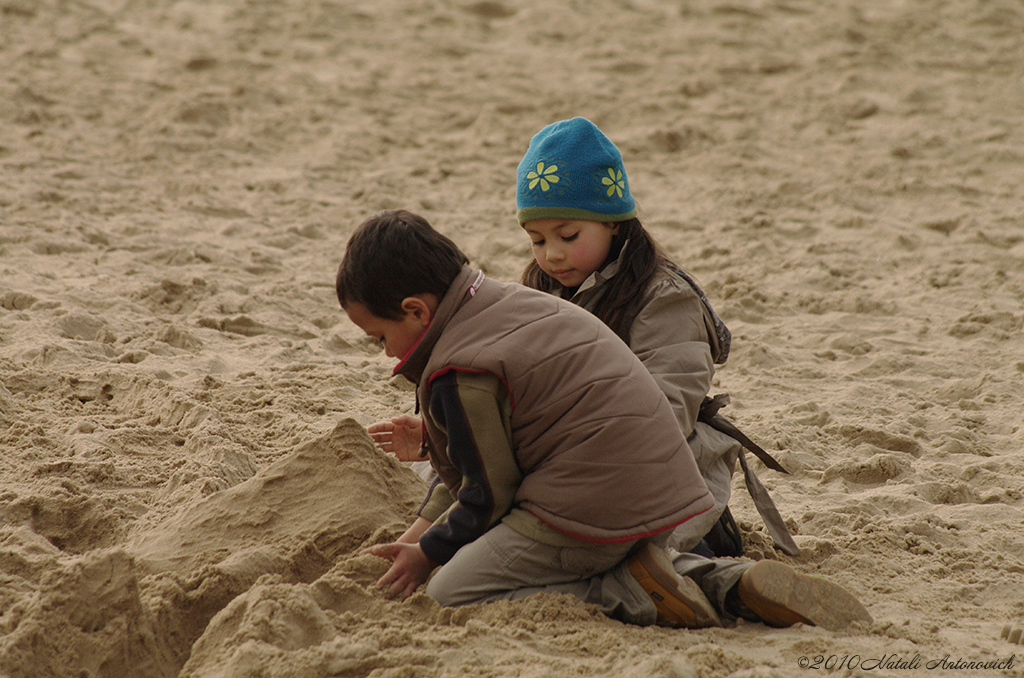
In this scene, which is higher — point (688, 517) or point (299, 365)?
point (688, 517)

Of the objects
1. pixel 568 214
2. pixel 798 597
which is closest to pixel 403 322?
pixel 568 214

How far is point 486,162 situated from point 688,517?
3.93 metres

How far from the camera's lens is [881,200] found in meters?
5.16

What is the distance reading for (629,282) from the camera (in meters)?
2.53

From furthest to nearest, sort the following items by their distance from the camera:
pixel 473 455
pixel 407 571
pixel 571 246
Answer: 1. pixel 571 246
2. pixel 407 571
3. pixel 473 455

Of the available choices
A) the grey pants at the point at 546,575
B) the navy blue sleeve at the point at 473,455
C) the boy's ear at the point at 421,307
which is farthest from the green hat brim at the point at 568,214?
the grey pants at the point at 546,575

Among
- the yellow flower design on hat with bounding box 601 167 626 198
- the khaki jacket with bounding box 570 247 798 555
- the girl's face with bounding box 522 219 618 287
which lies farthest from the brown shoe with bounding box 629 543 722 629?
the yellow flower design on hat with bounding box 601 167 626 198

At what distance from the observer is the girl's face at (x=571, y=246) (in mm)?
2564

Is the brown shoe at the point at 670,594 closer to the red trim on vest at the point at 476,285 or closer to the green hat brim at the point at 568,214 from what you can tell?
the red trim on vest at the point at 476,285

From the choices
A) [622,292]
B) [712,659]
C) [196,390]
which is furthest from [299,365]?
[712,659]

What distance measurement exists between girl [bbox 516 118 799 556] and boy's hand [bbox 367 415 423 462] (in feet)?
1.75

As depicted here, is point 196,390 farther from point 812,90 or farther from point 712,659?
point 812,90

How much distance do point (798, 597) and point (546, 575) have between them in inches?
20.8

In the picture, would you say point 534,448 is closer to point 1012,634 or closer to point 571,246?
point 571,246
